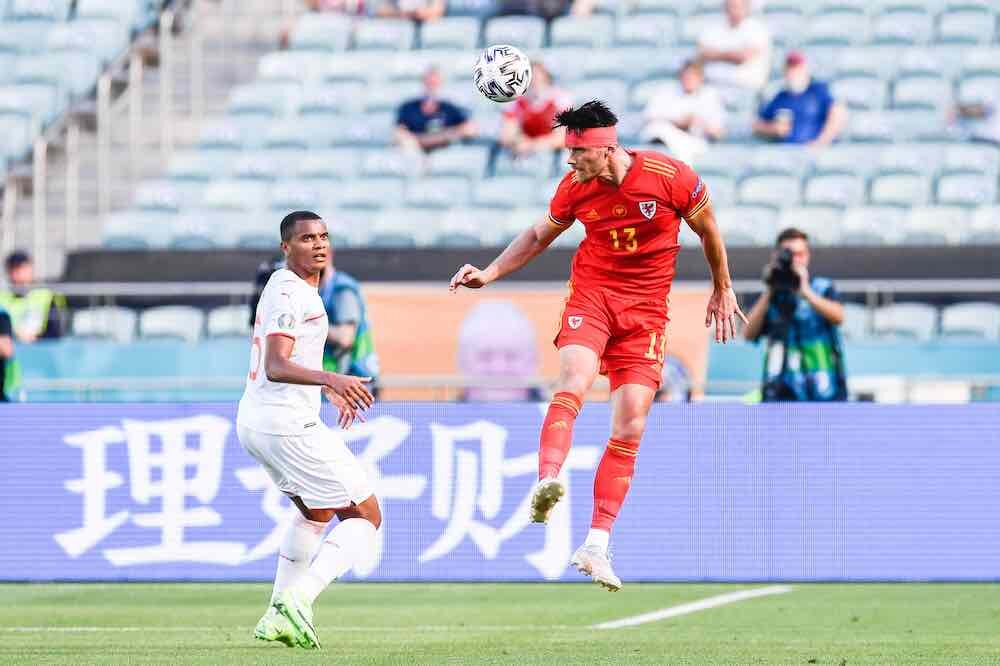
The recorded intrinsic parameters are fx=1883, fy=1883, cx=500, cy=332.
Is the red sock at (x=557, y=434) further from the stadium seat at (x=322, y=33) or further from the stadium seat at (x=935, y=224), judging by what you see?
the stadium seat at (x=322, y=33)

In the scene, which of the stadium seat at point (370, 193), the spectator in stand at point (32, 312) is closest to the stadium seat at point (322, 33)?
the stadium seat at point (370, 193)

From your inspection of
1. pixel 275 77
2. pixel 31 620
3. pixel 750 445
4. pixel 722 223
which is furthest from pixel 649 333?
pixel 275 77

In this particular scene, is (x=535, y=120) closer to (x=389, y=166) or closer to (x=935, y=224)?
(x=389, y=166)

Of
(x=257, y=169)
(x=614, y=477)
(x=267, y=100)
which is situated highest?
(x=267, y=100)

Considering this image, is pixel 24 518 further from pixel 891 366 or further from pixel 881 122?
pixel 881 122

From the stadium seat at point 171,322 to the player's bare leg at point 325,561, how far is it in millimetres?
7735

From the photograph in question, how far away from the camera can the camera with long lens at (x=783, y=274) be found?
38.7ft

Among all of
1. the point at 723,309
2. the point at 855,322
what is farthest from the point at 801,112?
the point at 723,309

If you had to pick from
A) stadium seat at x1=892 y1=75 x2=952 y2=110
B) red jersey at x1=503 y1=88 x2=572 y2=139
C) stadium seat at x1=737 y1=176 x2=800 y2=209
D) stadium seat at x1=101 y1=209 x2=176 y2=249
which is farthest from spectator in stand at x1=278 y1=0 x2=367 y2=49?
stadium seat at x1=892 y1=75 x2=952 y2=110

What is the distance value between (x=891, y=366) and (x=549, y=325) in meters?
2.67

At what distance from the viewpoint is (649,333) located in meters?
8.99

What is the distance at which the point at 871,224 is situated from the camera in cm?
1659

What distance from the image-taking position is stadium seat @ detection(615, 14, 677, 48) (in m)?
20.3

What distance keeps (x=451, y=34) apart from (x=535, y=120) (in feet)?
10.0
